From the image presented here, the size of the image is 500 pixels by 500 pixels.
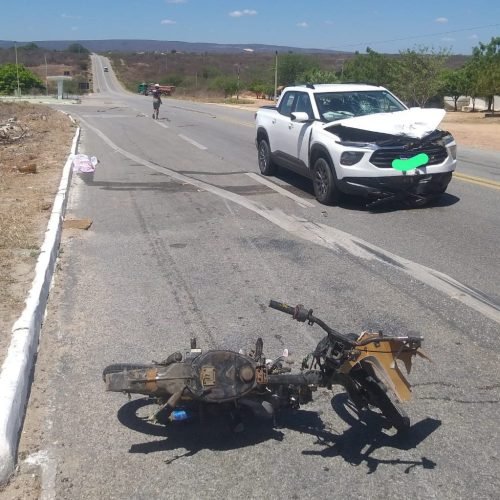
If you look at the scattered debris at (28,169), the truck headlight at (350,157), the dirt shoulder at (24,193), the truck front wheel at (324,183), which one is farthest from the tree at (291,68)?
the truck headlight at (350,157)

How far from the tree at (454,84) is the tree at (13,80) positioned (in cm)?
4631

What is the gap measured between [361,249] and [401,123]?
2879mm

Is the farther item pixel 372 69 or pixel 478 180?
pixel 372 69

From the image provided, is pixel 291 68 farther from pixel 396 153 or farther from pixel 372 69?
pixel 396 153

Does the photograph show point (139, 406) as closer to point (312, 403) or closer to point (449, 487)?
point (312, 403)

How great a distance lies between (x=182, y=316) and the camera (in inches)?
223

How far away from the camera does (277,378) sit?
3809 millimetres

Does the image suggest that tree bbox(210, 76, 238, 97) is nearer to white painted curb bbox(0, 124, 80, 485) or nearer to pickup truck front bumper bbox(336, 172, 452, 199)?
pickup truck front bumper bbox(336, 172, 452, 199)

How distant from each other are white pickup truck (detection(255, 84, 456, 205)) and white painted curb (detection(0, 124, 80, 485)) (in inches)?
173

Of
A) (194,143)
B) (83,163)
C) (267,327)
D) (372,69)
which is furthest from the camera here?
(372,69)

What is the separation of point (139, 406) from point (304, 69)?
254 feet

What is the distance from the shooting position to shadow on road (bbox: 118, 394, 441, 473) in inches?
147

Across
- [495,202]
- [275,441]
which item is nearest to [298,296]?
[275,441]

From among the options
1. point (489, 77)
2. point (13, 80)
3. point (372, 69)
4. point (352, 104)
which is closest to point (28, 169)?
point (352, 104)
